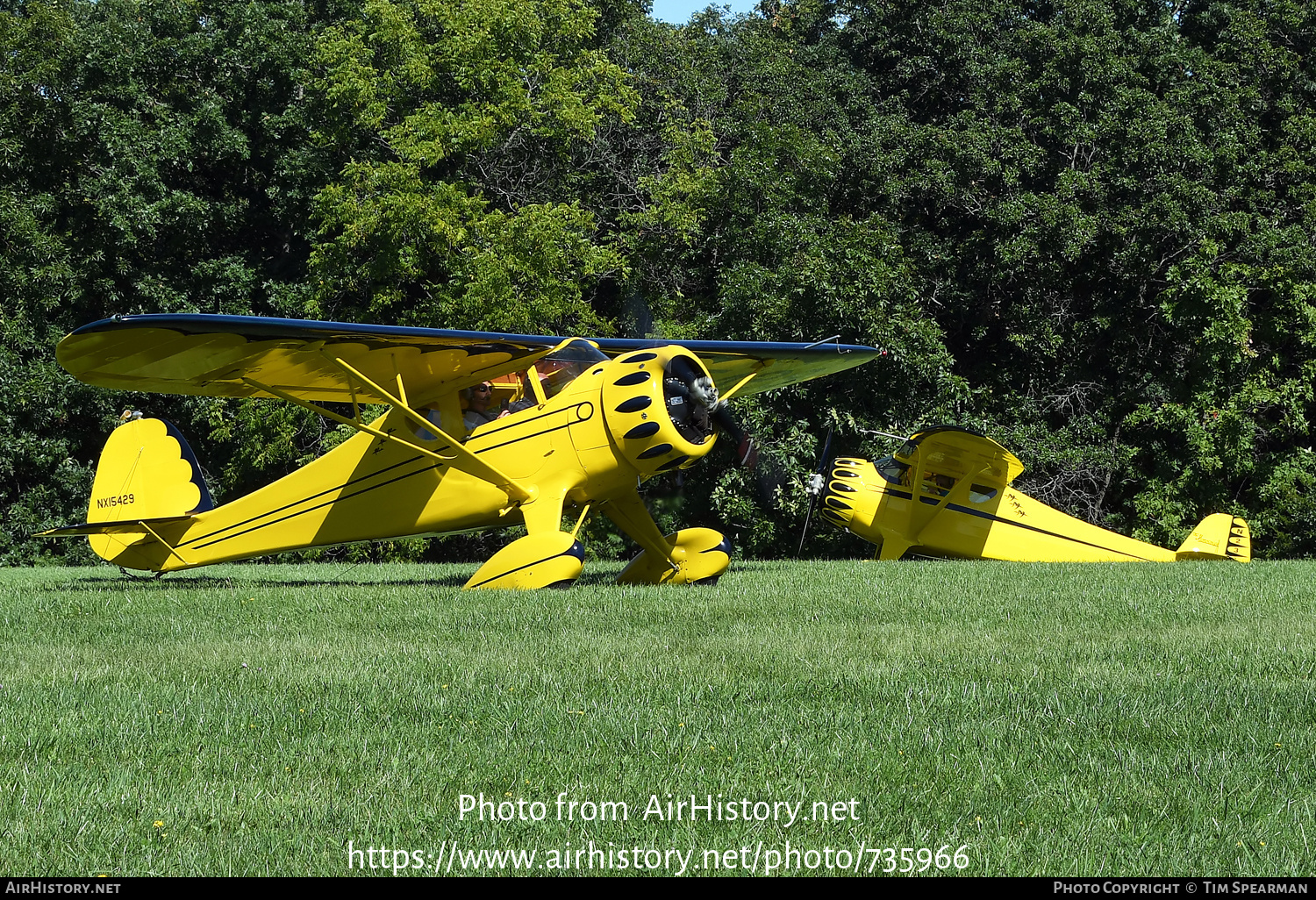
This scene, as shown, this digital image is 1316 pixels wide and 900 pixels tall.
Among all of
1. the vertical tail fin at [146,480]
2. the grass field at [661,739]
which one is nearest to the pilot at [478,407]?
the grass field at [661,739]

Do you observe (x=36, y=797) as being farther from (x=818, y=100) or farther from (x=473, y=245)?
(x=818, y=100)

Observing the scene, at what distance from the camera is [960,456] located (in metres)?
19.4

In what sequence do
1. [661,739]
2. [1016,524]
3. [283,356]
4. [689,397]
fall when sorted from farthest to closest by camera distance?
[1016,524]
[283,356]
[689,397]
[661,739]

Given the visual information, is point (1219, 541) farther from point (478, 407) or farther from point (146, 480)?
point (146, 480)

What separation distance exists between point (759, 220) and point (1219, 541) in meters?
13.0

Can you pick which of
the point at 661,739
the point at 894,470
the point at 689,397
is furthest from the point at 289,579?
the point at 661,739

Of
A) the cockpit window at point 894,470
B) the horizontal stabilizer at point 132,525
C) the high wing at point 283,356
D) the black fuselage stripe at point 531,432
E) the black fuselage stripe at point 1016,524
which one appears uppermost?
the high wing at point 283,356

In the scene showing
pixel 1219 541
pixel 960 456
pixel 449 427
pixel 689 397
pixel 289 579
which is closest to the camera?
pixel 689 397

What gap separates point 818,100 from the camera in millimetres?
31797

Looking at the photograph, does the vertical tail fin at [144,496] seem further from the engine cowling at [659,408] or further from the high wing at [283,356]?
the engine cowling at [659,408]

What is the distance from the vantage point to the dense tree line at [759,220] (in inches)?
1013

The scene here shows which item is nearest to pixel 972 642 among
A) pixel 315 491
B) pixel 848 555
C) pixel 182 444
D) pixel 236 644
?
pixel 236 644

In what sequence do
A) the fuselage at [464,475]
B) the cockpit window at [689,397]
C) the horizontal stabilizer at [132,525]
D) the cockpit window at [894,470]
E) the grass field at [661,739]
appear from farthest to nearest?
the cockpit window at [894,470]
the horizontal stabilizer at [132,525]
the fuselage at [464,475]
the cockpit window at [689,397]
the grass field at [661,739]

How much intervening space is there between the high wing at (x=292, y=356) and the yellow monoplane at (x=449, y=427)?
0.08ft
